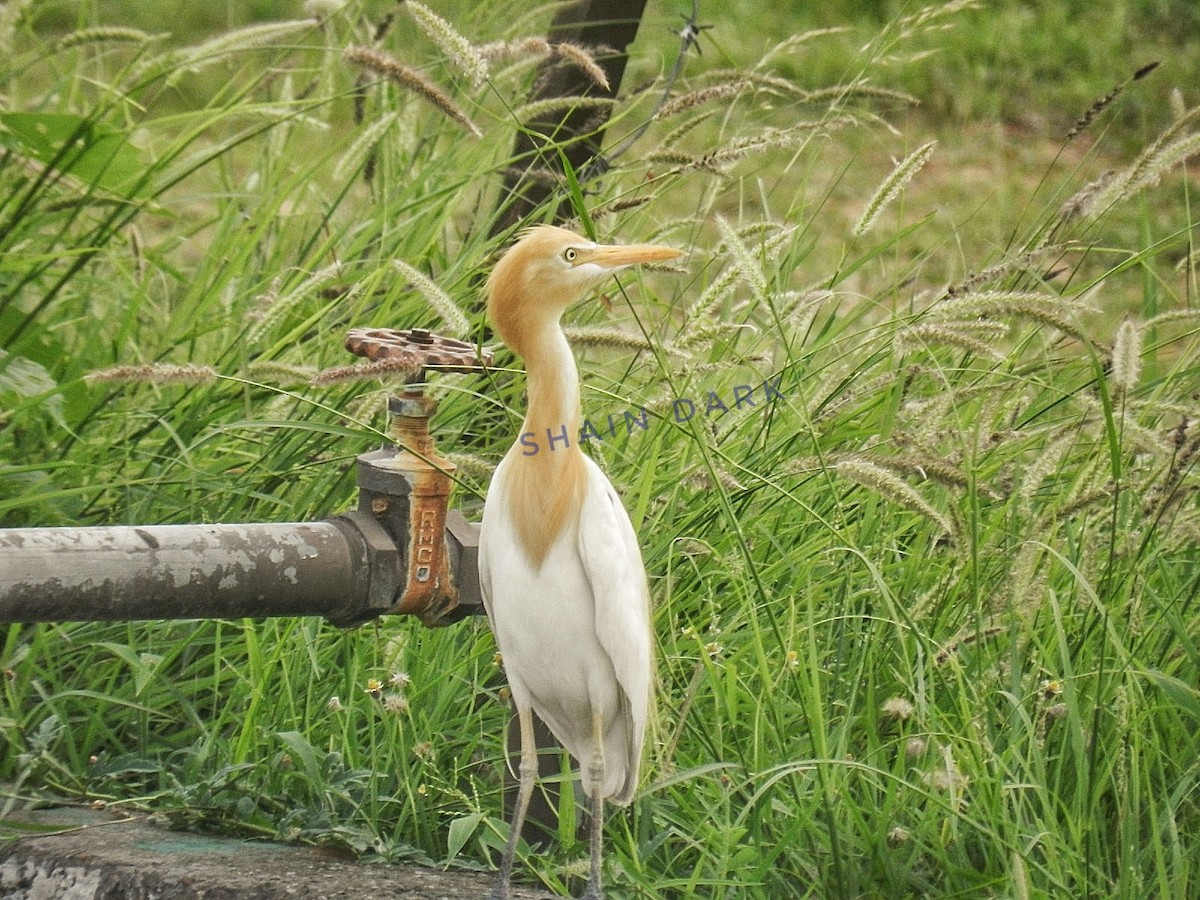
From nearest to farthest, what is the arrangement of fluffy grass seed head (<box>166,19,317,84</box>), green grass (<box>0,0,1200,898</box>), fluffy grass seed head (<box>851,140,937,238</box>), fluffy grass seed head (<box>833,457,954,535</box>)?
fluffy grass seed head (<box>833,457,954,535</box>), green grass (<box>0,0,1200,898</box>), fluffy grass seed head (<box>851,140,937,238</box>), fluffy grass seed head (<box>166,19,317,84</box>)

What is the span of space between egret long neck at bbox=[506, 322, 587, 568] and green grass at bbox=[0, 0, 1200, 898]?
6.3 inches

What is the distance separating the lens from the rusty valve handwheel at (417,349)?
1.52m

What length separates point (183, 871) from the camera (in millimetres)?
1753

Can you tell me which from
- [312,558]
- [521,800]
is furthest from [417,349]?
[521,800]

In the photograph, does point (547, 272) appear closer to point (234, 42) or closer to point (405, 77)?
point (405, 77)

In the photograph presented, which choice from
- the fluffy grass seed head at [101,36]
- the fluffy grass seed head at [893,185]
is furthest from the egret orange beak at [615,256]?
the fluffy grass seed head at [101,36]

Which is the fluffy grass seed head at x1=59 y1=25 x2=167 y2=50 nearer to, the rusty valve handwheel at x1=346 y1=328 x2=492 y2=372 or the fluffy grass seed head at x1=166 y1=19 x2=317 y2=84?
the fluffy grass seed head at x1=166 y1=19 x2=317 y2=84

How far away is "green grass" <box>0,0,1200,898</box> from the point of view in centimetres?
172

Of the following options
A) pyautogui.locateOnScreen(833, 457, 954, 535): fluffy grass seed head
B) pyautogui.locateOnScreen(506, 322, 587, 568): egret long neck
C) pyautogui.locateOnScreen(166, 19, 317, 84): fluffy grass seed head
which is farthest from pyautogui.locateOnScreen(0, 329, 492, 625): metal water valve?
pyautogui.locateOnScreen(166, 19, 317, 84): fluffy grass seed head

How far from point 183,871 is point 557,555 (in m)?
0.62

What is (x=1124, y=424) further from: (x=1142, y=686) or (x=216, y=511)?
(x=216, y=511)

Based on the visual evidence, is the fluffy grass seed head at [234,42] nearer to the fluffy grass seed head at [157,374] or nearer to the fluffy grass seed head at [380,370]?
the fluffy grass seed head at [157,374]

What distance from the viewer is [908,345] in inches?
70.9

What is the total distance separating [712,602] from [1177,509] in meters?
0.57
